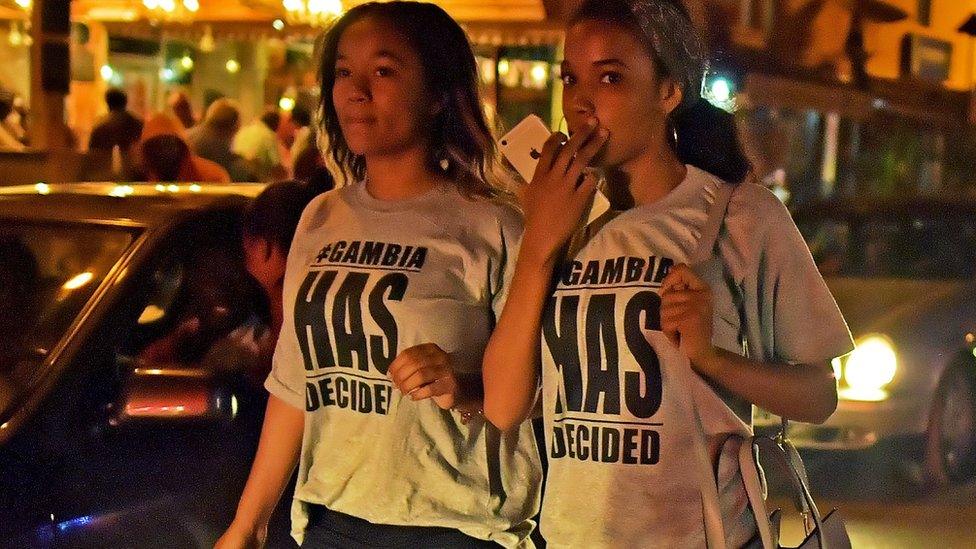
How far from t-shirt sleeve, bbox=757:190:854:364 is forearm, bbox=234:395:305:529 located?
992 mm

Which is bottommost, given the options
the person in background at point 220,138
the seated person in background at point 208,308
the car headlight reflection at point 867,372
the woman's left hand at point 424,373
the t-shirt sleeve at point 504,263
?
the car headlight reflection at point 867,372

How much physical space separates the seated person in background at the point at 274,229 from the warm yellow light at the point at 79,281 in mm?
371

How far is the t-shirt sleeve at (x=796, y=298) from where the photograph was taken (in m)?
2.21

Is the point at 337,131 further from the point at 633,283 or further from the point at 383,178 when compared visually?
the point at 633,283

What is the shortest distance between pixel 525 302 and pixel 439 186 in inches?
19.5

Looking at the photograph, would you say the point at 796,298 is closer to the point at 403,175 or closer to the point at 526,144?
the point at 526,144

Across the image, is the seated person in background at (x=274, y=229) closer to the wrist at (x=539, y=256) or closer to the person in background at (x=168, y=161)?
the wrist at (x=539, y=256)

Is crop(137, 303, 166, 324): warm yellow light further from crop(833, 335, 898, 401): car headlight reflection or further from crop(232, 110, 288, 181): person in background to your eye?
crop(232, 110, 288, 181): person in background

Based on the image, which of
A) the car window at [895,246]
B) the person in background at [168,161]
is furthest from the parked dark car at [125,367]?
the car window at [895,246]

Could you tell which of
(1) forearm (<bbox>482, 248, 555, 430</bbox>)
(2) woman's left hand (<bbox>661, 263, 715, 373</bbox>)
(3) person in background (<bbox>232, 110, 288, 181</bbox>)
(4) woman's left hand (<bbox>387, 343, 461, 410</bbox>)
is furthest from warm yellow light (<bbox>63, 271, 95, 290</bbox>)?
(3) person in background (<bbox>232, 110, 288, 181</bbox>)

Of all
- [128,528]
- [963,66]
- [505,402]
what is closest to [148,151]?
[128,528]

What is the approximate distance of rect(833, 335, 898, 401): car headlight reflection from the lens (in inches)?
260

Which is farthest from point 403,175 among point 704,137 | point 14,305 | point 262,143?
point 262,143

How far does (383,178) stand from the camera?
8.82 ft
